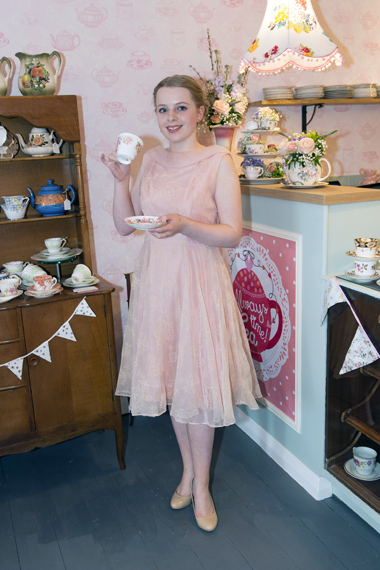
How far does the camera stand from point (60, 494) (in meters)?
2.29

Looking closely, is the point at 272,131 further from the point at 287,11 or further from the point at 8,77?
the point at 8,77

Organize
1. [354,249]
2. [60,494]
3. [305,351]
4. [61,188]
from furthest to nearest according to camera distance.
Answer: [61,188] < [60,494] < [305,351] < [354,249]

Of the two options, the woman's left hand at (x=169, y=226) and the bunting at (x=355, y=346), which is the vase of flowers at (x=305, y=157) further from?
the woman's left hand at (x=169, y=226)

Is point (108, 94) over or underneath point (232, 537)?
over

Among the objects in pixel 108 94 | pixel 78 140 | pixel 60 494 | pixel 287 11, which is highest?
pixel 287 11

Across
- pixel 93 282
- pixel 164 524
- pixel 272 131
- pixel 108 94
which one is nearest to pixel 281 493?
pixel 164 524

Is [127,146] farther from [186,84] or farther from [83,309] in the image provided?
[83,309]

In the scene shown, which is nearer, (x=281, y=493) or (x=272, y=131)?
(x=281, y=493)

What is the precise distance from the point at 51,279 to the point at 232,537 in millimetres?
1267

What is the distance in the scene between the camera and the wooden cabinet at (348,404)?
193 centimetres

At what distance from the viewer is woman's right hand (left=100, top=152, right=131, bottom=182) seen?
195 cm

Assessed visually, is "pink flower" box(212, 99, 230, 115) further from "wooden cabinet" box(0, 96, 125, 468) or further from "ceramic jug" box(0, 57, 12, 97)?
"ceramic jug" box(0, 57, 12, 97)

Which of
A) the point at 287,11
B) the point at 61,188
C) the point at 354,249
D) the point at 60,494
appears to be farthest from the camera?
the point at 61,188

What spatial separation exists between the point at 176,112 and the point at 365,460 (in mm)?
1459
